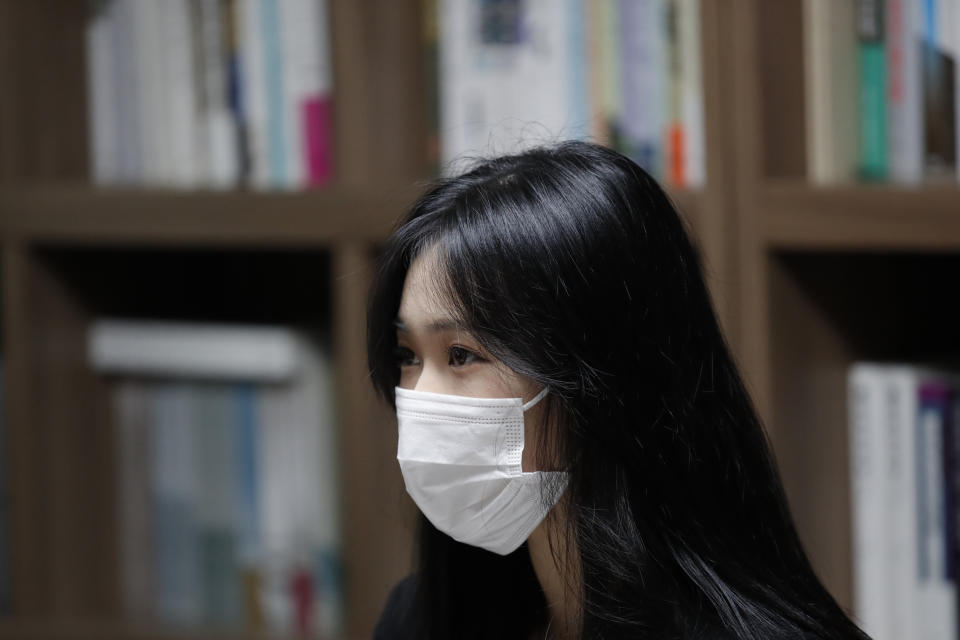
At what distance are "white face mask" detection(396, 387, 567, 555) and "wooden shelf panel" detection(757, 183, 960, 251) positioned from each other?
0.41m

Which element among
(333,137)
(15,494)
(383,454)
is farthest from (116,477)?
(333,137)

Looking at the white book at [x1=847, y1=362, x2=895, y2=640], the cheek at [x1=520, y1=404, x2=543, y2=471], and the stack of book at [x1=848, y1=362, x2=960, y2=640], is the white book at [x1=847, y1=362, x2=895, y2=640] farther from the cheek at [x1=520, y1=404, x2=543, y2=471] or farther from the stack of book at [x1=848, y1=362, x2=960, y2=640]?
the cheek at [x1=520, y1=404, x2=543, y2=471]

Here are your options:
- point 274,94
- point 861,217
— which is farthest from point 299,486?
point 861,217

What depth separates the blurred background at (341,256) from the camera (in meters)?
1.23

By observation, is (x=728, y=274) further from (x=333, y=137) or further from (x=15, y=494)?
(x=15, y=494)

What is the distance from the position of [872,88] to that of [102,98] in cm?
101

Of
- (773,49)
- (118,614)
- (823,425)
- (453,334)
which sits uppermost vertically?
(773,49)

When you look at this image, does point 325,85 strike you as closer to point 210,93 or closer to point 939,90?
point 210,93

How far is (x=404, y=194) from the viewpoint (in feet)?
4.65

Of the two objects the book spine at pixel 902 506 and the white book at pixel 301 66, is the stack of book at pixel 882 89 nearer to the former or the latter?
the book spine at pixel 902 506

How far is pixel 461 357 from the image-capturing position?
94cm

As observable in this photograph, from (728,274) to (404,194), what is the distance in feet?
1.28

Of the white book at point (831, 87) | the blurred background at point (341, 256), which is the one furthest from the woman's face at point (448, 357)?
the white book at point (831, 87)

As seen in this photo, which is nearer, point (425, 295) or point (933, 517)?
point (425, 295)
